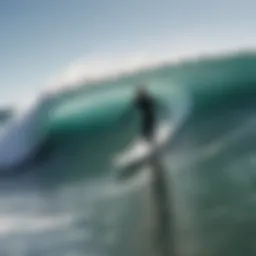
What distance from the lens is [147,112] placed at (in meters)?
1.56

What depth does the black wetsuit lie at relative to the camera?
1556 mm

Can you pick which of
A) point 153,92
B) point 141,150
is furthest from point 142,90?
point 141,150

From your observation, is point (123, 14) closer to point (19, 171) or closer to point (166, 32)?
point (166, 32)

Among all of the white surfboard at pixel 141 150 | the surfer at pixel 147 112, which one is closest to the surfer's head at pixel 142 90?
the surfer at pixel 147 112

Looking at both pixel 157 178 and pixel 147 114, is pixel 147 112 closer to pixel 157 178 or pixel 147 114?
pixel 147 114

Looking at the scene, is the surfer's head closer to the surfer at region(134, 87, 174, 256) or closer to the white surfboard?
the surfer at region(134, 87, 174, 256)

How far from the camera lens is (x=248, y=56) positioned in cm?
157

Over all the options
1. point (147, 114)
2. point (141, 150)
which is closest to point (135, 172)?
point (141, 150)

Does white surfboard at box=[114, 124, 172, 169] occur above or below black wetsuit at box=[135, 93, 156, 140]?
below

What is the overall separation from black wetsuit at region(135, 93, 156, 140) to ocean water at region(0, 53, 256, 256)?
0.02 meters

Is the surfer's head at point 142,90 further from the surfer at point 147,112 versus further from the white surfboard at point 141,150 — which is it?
the white surfboard at point 141,150

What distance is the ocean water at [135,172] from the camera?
5.00ft

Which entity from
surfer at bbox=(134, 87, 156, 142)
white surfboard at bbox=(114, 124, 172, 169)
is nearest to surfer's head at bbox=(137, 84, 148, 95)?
surfer at bbox=(134, 87, 156, 142)

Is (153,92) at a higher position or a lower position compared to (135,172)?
higher
